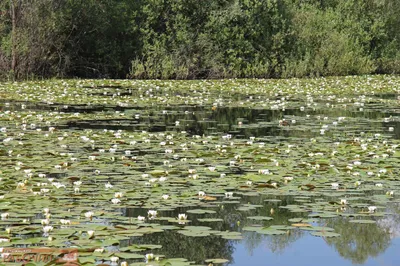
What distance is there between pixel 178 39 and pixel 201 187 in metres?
27.4

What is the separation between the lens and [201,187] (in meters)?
8.25

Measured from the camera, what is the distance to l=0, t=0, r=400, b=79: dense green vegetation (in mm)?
31047

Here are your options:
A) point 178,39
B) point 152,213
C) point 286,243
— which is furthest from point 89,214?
point 178,39

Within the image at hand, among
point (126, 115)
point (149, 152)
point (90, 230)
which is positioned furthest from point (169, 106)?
point (90, 230)

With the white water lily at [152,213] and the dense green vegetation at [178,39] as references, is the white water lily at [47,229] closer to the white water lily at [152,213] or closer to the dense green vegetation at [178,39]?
the white water lily at [152,213]

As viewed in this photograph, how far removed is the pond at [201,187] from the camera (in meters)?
6.05

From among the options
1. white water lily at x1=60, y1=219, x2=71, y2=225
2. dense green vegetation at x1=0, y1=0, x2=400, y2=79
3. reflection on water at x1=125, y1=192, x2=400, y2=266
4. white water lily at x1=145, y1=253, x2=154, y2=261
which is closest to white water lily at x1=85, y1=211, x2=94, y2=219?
white water lily at x1=60, y1=219, x2=71, y2=225

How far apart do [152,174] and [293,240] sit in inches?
116

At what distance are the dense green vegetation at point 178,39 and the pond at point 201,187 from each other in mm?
14868

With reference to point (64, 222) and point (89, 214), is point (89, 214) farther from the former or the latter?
point (64, 222)

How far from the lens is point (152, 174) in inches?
350

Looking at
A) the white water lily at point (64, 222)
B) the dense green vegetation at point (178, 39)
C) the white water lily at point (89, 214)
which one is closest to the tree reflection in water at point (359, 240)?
the white water lily at point (89, 214)

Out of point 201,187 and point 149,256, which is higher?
point 149,256

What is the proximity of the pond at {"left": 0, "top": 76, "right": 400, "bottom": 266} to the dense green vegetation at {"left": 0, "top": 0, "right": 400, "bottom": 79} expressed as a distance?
14.9 m
